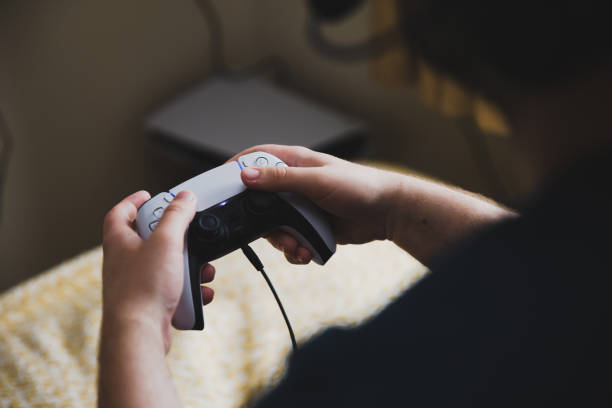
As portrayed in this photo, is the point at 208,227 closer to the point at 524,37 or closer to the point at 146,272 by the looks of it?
the point at 146,272

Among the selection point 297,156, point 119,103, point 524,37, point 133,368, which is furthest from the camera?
point 119,103

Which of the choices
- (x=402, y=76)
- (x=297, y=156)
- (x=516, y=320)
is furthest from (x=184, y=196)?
(x=402, y=76)

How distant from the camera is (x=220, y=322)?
2.88 ft

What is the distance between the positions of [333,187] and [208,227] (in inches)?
5.8

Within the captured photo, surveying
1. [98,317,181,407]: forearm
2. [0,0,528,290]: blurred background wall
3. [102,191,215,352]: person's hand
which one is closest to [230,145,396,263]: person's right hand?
[102,191,215,352]: person's hand

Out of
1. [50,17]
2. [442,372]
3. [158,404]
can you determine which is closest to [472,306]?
[442,372]

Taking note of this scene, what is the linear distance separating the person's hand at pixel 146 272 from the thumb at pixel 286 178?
10 cm

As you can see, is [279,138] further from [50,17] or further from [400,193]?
[400,193]

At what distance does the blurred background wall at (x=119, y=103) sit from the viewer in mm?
1390

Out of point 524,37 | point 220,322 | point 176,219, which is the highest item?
point 524,37

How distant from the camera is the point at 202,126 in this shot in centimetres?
152

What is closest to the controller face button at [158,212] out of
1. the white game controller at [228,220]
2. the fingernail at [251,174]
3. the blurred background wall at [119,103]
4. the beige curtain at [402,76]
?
the white game controller at [228,220]

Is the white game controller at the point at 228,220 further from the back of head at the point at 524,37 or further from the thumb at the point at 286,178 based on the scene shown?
the back of head at the point at 524,37

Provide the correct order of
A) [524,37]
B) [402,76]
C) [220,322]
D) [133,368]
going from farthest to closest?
[402,76]
[220,322]
[133,368]
[524,37]
